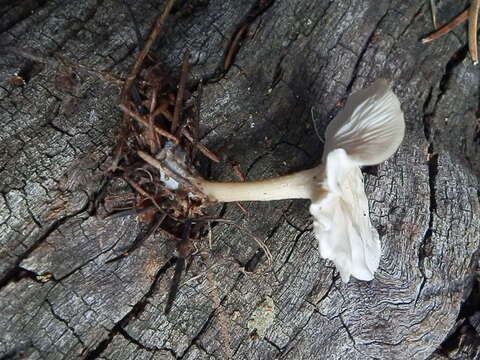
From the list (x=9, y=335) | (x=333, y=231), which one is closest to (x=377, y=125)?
(x=333, y=231)

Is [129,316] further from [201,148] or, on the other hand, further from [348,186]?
[348,186]

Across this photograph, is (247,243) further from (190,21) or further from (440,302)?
(190,21)

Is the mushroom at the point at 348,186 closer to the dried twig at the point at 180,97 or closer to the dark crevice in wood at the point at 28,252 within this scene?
the dried twig at the point at 180,97

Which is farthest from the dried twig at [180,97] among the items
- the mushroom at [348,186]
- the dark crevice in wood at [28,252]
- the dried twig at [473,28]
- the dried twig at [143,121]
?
the dried twig at [473,28]

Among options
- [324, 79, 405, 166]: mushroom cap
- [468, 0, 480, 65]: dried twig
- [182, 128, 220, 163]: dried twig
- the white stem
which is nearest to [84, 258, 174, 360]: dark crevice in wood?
the white stem

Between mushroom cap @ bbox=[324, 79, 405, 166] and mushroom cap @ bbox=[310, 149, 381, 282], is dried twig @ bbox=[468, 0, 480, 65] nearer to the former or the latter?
mushroom cap @ bbox=[324, 79, 405, 166]

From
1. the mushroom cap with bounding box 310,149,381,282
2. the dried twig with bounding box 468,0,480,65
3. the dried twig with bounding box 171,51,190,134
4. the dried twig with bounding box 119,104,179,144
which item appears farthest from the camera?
the dried twig with bounding box 468,0,480,65
